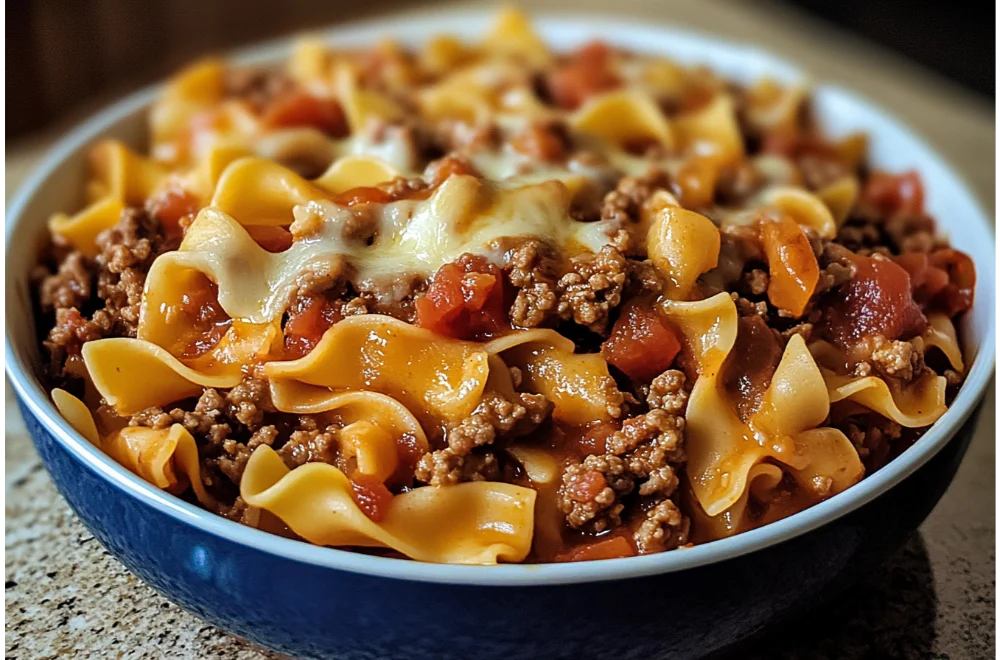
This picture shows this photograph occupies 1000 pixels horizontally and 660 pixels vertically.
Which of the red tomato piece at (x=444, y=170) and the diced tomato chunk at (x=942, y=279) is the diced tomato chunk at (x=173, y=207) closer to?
the red tomato piece at (x=444, y=170)

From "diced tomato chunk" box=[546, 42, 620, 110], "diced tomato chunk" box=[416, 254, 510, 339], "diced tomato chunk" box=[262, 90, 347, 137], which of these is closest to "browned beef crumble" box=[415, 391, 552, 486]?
"diced tomato chunk" box=[416, 254, 510, 339]

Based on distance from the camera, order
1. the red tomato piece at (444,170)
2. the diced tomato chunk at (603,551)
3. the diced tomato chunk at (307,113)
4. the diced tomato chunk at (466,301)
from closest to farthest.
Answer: the diced tomato chunk at (603,551), the diced tomato chunk at (466,301), the red tomato piece at (444,170), the diced tomato chunk at (307,113)

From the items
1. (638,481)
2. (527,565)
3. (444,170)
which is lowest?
(638,481)

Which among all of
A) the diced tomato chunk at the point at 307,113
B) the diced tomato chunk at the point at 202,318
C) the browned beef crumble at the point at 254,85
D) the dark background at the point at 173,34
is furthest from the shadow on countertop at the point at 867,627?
the dark background at the point at 173,34

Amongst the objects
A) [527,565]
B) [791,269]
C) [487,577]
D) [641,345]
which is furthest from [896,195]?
[487,577]

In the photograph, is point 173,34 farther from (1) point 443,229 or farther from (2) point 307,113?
(1) point 443,229

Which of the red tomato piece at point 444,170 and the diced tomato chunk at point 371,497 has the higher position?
the red tomato piece at point 444,170
